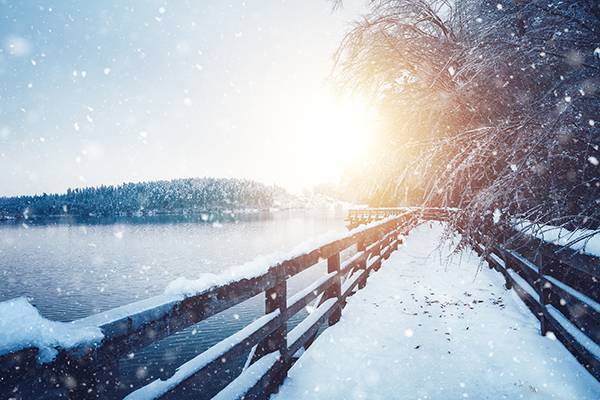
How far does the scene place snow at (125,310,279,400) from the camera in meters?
1.88

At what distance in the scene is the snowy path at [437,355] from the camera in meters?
3.32

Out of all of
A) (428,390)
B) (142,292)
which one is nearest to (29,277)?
(142,292)

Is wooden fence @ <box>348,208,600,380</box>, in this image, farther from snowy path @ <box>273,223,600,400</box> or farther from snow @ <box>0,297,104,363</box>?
snow @ <box>0,297,104,363</box>

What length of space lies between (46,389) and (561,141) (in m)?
3.87

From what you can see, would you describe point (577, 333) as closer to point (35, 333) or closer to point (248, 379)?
point (248, 379)

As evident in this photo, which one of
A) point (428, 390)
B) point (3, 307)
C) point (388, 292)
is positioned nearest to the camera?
point (3, 307)

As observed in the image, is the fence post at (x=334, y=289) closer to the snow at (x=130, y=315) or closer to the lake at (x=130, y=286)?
the lake at (x=130, y=286)

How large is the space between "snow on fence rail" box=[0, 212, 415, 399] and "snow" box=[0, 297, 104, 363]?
21 mm

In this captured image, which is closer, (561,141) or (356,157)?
(561,141)

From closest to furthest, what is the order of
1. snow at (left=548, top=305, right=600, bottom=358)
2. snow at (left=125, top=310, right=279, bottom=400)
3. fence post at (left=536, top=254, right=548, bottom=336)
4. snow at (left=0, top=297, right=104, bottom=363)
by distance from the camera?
snow at (left=0, top=297, right=104, bottom=363), snow at (left=125, top=310, right=279, bottom=400), snow at (left=548, top=305, right=600, bottom=358), fence post at (left=536, top=254, right=548, bottom=336)

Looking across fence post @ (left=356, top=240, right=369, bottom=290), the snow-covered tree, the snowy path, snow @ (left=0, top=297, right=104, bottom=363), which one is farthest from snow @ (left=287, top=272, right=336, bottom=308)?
snow @ (left=0, top=297, right=104, bottom=363)

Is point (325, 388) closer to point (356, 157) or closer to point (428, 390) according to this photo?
point (428, 390)

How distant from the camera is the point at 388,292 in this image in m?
6.79

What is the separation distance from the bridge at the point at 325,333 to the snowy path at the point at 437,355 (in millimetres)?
21
